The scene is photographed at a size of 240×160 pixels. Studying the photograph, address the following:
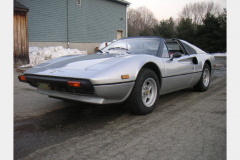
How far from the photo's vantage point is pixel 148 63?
3459mm

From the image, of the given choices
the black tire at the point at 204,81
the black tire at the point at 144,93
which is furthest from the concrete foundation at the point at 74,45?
the black tire at the point at 144,93

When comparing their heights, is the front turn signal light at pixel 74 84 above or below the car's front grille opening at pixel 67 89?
above

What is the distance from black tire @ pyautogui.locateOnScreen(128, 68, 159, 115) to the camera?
3186 mm

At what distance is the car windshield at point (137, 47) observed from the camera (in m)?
4.00

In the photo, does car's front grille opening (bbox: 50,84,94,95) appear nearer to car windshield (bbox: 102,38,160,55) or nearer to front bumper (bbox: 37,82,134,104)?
front bumper (bbox: 37,82,134,104)

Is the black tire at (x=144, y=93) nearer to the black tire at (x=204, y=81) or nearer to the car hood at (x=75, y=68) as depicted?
the car hood at (x=75, y=68)

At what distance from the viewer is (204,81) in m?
5.31

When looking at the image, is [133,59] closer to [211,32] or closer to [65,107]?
[65,107]

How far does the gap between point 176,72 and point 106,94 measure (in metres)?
1.71

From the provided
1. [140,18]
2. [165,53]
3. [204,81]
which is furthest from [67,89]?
[140,18]

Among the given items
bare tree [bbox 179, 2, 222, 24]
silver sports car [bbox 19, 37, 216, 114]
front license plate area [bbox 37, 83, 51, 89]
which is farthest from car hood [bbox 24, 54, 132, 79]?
bare tree [bbox 179, 2, 222, 24]

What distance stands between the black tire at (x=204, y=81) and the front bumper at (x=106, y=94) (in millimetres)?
2567

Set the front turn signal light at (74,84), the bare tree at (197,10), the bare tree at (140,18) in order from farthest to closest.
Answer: the bare tree at (140,18), the bare tree at (197,10), the front turn signal light at (74,84)

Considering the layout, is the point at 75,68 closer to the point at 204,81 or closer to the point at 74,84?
the point at 74,84
